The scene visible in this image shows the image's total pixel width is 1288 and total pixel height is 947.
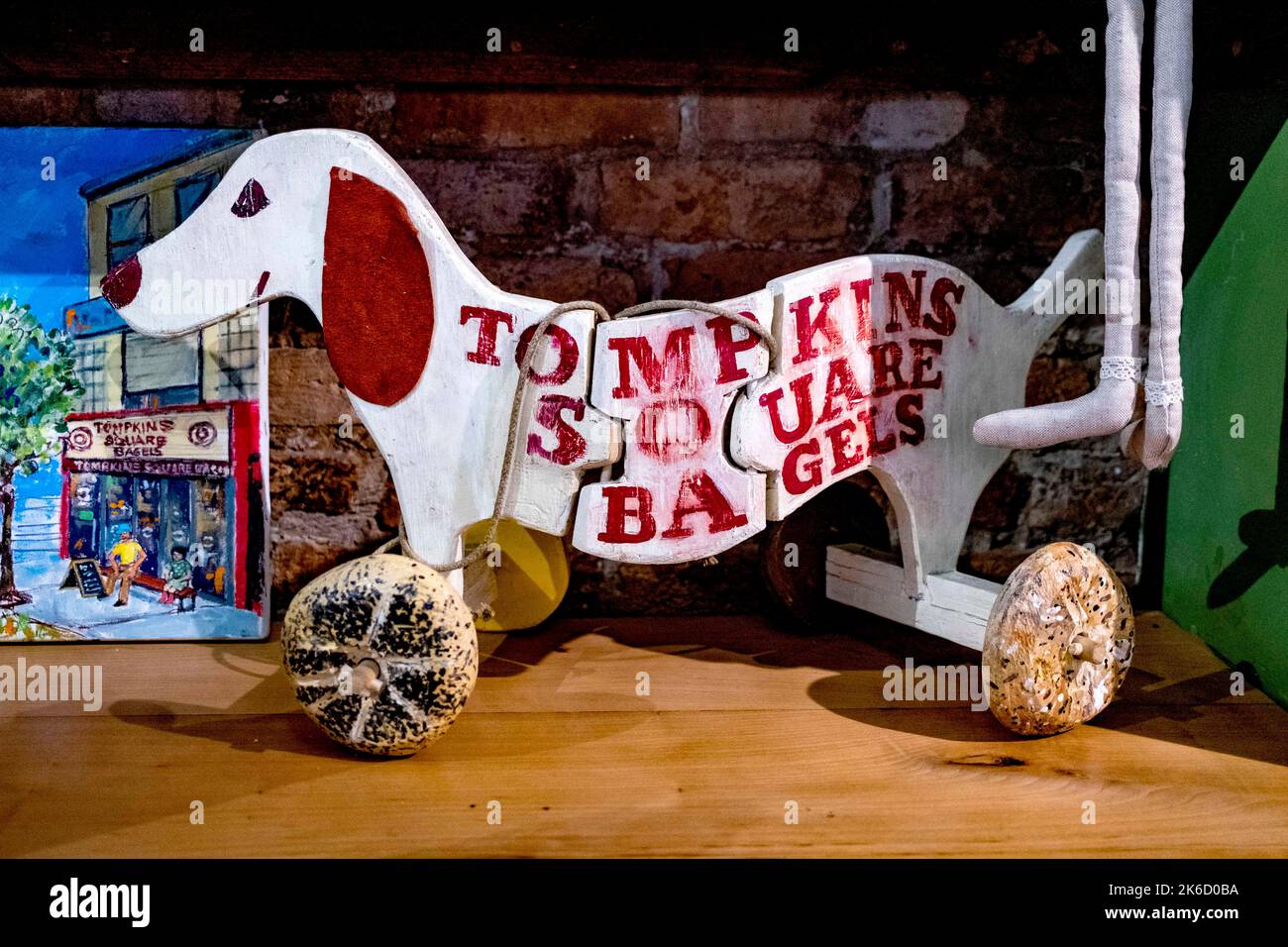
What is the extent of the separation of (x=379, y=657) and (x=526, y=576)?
400 millimetres

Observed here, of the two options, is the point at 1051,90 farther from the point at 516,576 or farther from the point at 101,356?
the point at 101,356

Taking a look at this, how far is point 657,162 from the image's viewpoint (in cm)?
136

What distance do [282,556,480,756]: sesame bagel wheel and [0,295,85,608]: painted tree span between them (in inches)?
23.7

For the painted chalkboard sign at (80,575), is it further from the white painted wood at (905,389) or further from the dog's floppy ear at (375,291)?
the white painted wood at (905,389)

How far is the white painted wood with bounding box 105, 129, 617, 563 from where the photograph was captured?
1069mm

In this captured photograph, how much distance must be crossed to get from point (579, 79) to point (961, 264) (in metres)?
0.58

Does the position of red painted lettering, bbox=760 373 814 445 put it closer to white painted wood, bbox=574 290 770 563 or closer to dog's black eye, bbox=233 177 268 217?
white painted wood, bbox=574 290 770 563

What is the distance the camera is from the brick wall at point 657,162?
132 centimetres

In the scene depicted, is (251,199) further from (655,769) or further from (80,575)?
(655,769)

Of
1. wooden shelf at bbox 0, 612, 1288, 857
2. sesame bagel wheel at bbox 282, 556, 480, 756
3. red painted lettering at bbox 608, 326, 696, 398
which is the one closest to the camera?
wooden shelf at bbox 0, 612, 1288, 857

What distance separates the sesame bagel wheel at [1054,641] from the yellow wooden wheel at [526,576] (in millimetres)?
580

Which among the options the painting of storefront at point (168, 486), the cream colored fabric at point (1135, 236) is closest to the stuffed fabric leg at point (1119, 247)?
the cream colored fabric at point (1135, 236)

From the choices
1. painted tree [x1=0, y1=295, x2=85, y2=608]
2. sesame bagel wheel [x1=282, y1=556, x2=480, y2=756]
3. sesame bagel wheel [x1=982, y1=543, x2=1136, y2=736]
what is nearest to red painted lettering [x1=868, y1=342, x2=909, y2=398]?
sesame bagel wheel [x1=982, y1=543, x2=1136, y2=736]

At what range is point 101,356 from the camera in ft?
4.33
